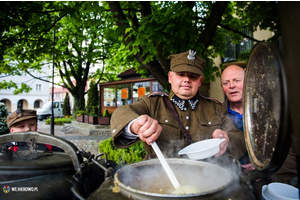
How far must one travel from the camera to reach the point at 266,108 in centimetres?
98

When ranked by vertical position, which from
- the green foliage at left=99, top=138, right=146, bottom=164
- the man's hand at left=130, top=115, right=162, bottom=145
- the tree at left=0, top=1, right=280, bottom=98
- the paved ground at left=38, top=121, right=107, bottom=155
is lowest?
the paved ground at left=38, top=121, right=107, bottom=155

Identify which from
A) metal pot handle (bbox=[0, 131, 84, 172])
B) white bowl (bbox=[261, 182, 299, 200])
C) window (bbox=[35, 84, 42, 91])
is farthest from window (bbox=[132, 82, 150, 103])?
window (bbox=[35, 84, 42, 91])

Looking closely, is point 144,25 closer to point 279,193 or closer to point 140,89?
point 279,193

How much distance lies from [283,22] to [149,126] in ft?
3.09

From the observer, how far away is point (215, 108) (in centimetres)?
236

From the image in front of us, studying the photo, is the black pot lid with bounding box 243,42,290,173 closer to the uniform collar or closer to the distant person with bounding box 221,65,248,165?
the uniform collar

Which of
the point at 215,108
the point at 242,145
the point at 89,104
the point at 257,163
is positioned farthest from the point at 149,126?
the point at 89,104

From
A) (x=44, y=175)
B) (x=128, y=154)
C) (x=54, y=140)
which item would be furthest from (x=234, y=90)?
(x=128, y=154)

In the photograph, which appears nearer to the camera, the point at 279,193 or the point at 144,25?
the point at 279,193

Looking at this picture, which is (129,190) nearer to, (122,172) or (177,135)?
(122,172)

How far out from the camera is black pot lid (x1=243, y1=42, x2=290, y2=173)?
681mm

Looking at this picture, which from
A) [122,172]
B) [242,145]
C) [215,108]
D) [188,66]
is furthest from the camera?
[215,108]

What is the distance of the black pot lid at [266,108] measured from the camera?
681mm

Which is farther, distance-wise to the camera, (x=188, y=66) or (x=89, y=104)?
(x=89, y=104)
